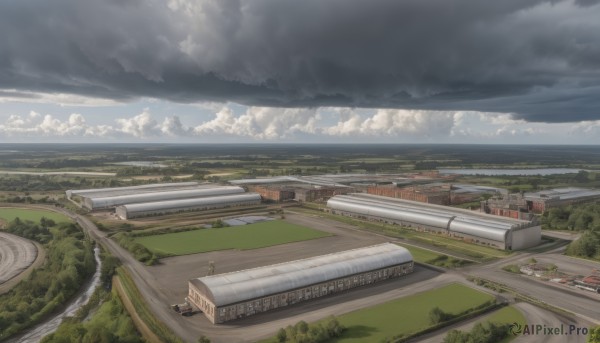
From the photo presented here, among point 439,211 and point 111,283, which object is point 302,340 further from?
point 439,211

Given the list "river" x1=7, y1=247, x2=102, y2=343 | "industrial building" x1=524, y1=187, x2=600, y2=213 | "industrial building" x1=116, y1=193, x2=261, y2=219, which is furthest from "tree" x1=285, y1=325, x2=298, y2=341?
"industrial building" x1=524, y1=187, x2=600, y2=213

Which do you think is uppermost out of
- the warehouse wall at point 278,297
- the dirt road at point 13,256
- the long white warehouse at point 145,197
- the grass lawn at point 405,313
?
the long white warehouse at point 145,197

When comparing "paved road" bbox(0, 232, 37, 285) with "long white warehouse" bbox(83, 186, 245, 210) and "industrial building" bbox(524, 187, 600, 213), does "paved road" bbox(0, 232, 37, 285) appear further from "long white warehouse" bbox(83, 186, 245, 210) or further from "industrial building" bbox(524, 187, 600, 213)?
"industrial building" bbox(524, 187, 600, 213)

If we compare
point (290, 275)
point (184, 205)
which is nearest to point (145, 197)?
point (184, 205)

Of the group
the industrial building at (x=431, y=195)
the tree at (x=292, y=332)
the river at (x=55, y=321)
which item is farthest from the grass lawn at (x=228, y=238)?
the industrial building at (x=431, y=195)

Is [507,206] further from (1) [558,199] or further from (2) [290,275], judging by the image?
(2) [290,275]

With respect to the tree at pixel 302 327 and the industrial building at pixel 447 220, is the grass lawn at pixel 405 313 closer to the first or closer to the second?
the tree at pixel 302 327
